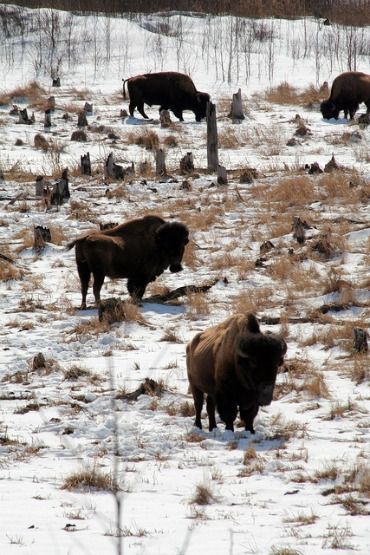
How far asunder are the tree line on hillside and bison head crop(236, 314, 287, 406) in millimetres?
40854

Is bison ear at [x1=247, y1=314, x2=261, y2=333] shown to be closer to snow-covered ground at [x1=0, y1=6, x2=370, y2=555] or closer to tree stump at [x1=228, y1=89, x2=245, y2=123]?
snow-covered ground at [x1=0, y1=6, x2=370, y2=555]

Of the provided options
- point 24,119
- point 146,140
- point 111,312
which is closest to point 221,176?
point 146,140

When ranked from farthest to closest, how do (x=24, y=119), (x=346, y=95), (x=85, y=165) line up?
(x=346, y=95) → (x=24, y=119) → (x=85, y=165)

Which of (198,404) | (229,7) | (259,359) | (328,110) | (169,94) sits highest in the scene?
(229,7)

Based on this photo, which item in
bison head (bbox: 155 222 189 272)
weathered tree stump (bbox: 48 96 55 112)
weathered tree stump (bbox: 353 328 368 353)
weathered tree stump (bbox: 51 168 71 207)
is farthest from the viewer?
weathered tree stump (bbox: 48 96 55 112)

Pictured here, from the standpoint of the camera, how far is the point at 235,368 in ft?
25.2

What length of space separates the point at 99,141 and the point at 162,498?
66.4ft

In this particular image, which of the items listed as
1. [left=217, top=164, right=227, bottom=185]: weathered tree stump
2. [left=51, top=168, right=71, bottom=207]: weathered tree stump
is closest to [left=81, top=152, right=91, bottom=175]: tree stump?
[left=51, top=168, right=71, bottom=207]: weathered tree stump

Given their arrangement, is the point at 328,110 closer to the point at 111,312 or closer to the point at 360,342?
the point at 111,312

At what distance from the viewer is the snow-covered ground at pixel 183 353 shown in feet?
19.0

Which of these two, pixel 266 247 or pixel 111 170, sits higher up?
pixel 111 170

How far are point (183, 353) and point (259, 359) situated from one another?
343 cm

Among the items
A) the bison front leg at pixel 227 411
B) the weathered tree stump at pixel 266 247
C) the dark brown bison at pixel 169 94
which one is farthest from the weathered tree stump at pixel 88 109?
the bison front leg at pixel 227 411

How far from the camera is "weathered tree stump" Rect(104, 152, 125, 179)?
843 inches
